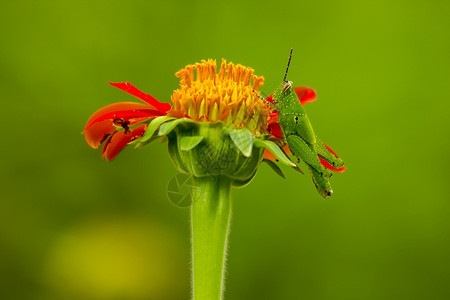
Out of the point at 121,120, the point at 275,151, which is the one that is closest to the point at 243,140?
the point at 275,151

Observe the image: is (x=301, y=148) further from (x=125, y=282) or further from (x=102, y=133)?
(x=125, y=282)

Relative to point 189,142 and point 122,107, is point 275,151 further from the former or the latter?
point 122,107

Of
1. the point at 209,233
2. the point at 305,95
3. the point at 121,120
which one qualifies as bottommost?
the point at 209,233

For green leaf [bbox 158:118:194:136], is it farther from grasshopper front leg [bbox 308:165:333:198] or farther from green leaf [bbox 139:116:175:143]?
grasshopper front leg [bbox 308:165:333:198]

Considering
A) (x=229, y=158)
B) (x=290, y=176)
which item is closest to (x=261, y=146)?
(x=229, y=158)

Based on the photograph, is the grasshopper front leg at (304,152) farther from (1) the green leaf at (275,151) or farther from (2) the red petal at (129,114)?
(2) the red petal at (129,114)

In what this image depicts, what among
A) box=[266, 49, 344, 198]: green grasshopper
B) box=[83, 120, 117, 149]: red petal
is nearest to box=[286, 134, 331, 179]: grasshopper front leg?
box=[266, 49, 344, 198]: green grasshopper
